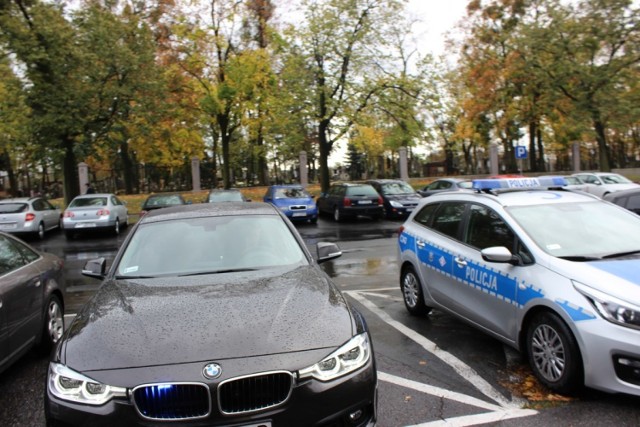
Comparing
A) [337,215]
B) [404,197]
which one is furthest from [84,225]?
[404,197]

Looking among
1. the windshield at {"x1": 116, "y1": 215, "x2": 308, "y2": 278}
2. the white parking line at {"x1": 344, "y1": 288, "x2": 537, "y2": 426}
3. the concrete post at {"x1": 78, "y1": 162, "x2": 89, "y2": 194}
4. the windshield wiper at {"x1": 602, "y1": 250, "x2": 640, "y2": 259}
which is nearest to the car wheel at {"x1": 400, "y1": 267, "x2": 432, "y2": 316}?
the white parking line at {"x1": 344, "y1": 288, "x2": 537, "y2": 426}

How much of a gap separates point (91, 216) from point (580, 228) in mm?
16572

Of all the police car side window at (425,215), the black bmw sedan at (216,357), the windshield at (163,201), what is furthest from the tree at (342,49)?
the black bmw sedan at (216,357)

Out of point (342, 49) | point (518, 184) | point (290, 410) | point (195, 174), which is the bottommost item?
point (290, 410)

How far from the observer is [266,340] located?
109 inches

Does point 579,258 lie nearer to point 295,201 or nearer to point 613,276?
point 613,276

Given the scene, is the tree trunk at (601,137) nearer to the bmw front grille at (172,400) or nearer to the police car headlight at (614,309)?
the police car headlight at (614,309)

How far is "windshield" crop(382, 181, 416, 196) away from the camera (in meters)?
22.4

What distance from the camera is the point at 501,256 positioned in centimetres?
442

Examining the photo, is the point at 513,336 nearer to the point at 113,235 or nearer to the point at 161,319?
the point at 161,319

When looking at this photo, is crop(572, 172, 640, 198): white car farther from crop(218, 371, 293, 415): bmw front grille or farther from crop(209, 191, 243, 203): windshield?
crop(218, 371, 293, 415): bmw front grille

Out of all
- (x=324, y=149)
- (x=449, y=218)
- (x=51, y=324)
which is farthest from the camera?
(x=324, y=149)

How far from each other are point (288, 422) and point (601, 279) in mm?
2699

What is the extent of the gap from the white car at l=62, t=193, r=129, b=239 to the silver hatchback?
0.83 metres
